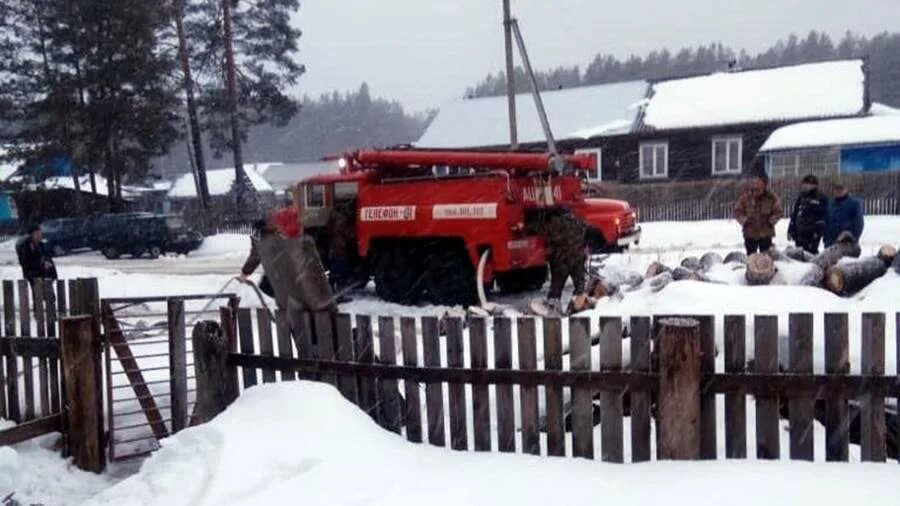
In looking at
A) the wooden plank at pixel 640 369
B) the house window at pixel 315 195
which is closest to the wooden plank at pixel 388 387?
the wooden plank at pixel 640 369

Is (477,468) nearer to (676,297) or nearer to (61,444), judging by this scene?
(61,444)

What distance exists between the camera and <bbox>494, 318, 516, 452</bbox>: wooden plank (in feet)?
14.0

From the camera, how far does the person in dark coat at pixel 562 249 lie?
11.1 metres

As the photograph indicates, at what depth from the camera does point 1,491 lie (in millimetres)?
4938

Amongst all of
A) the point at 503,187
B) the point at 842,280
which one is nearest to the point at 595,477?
the point at 842,280

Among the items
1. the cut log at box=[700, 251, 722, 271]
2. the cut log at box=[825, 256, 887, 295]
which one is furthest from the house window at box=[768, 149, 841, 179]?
the cut log at box=[825, 256, 887, 295]

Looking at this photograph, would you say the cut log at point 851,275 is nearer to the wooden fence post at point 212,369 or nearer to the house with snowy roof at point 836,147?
the wooden fence post at point 212,369

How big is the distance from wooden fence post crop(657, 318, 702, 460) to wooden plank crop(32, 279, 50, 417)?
4432 millimetres

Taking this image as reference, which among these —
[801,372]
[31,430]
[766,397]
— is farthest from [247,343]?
[801,372]

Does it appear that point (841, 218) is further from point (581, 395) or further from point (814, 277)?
point (581, 395)

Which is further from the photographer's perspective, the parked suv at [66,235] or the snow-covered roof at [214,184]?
the snow-covered roof at [214,184]

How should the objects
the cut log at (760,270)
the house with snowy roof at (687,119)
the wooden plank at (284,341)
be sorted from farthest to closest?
the house with snowy roof at (687,119), the cut log at (760,270), the wooden plank at (284,341)

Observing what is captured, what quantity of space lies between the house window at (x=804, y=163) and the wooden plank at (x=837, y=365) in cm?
2998

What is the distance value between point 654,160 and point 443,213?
28.2 metres
